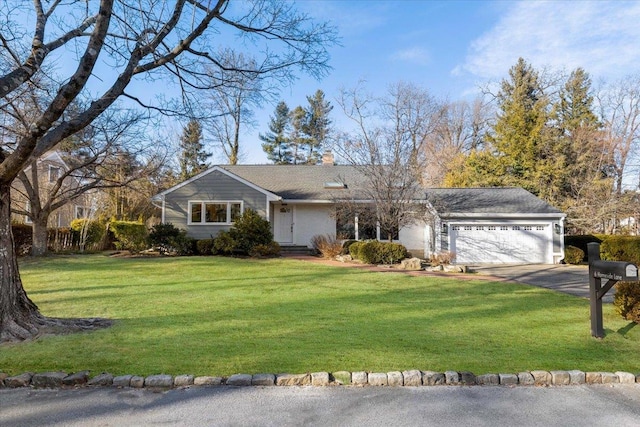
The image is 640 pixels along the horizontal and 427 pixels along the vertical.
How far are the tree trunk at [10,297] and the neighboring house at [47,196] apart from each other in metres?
16.7

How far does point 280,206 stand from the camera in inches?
813

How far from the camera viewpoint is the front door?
20562 mm

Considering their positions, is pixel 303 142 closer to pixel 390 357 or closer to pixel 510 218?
pixel 510 218

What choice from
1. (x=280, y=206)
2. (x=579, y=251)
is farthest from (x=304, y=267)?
(x=579, y=251)

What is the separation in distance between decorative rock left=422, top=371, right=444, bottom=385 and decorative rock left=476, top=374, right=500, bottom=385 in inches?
9.3

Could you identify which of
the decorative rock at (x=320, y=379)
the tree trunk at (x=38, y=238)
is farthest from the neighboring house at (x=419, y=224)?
the decorative rock at (x=320, y=379)

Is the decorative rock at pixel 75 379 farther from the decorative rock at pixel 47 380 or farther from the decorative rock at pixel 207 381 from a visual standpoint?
the decorative rock at pixel 207 381

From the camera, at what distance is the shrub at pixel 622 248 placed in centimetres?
1747

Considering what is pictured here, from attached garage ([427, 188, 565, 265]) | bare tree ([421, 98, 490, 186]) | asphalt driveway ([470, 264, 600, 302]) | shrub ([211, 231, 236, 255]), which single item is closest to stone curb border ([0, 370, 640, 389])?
asphalt driveway ([470, 264, 600, 302])

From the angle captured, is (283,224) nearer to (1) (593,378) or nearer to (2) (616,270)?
(2) (616,270)

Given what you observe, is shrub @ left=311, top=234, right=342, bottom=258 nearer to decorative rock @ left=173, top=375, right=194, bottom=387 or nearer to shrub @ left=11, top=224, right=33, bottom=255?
decorative rock @ left=173, top=375, right=194, bottom=387

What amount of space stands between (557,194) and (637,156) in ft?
21.0

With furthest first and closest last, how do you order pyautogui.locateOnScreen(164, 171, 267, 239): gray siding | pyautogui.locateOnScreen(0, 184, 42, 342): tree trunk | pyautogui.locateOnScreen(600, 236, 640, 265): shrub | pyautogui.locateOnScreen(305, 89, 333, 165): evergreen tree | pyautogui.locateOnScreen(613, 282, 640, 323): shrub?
pyautogui.locateOnScreen(305, 89, 333, 165): evergreen tree → pyautogui.locateOnScreen(164, 171, 267, 239): gray siding → pyautogui.locateOnScreen(600, 236, 640, 265): shrub → pyautogui.locateOnScreen(613, 282, 640, 323): shrub → pyautogui.locateOnScreen(0, 184, 42, 342): tree trunk

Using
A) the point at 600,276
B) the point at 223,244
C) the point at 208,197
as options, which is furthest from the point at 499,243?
the point at 208,197
